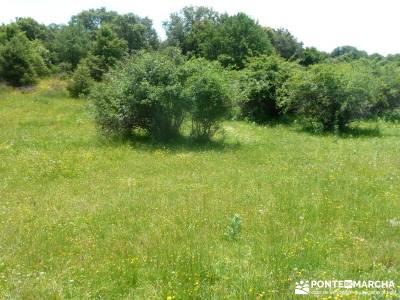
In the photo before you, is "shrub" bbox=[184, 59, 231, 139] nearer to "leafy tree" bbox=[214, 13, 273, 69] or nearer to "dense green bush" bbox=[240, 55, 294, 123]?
"dense green bush" bbox=[240, 55, 294, 123]

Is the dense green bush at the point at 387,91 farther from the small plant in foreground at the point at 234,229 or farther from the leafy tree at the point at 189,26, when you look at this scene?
the leafy tree at the point at 189,26

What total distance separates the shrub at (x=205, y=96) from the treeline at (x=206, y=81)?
36mm

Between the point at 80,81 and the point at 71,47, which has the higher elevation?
the point at 71,47

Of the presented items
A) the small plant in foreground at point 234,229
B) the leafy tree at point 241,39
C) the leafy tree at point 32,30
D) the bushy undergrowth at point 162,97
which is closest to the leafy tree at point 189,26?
the leafy tree at point 241,39

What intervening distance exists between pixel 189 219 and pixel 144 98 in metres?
8.69

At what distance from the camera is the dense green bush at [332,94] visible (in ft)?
61.7

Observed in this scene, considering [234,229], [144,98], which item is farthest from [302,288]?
[144,98]

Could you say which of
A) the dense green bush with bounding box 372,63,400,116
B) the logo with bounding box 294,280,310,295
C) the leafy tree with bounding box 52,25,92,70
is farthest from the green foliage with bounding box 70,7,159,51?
the logo with bounding box 294,280,310,295

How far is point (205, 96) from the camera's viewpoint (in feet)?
48.0

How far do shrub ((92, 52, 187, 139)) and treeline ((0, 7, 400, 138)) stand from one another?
0.04m

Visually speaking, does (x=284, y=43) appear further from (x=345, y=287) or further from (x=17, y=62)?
(x=345, y=287)

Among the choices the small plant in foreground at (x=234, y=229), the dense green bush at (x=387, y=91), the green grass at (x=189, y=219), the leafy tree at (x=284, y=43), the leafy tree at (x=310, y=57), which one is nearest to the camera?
the green grass at (x=189, y=219)

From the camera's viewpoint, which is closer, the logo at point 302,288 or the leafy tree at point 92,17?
the logo at point 302,288

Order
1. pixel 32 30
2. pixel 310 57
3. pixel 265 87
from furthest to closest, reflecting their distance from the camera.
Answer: pixel 32 30
pixel 310 57
pixel 265 87
